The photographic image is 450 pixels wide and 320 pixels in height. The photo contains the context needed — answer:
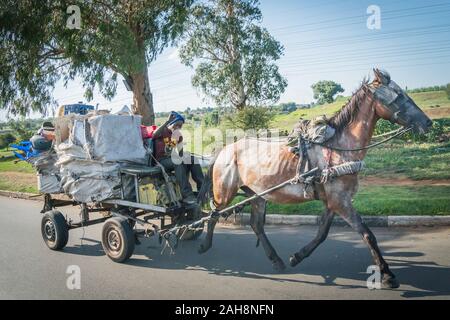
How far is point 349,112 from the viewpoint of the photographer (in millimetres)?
4730

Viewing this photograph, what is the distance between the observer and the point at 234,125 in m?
19.3

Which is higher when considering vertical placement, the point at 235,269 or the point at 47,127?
the point at 47,127

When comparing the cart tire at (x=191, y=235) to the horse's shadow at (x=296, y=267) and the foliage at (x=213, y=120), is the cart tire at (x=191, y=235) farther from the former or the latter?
the foliage at (x=213, y=120)

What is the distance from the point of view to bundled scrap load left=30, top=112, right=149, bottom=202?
587 cm

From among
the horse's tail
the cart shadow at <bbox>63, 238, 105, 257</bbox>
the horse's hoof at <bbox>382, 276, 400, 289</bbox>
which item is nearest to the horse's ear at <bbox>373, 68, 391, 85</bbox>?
the horse's hoof at <bbox>382, 276, 400, 289</bbox>

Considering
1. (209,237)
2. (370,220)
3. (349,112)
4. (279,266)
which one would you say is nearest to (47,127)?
(209,237)

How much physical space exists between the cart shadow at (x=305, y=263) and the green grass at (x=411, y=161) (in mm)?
5913

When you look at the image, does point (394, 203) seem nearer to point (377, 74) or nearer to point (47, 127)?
point (377, 74)

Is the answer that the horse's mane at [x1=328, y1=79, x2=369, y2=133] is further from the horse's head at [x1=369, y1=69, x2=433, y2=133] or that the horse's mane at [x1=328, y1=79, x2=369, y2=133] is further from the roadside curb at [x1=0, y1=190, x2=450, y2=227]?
the roadside curb at [x1=0, y1=190, x2=450, y2=227]

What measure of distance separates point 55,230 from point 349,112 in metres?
5.01

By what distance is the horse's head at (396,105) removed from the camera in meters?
4.32

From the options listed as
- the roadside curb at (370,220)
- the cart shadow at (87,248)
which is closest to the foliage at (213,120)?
the roadside curb at (370,220)

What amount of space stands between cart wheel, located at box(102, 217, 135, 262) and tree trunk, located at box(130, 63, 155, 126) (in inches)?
300

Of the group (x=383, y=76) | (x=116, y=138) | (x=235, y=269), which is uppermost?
(x=383, y=76)
